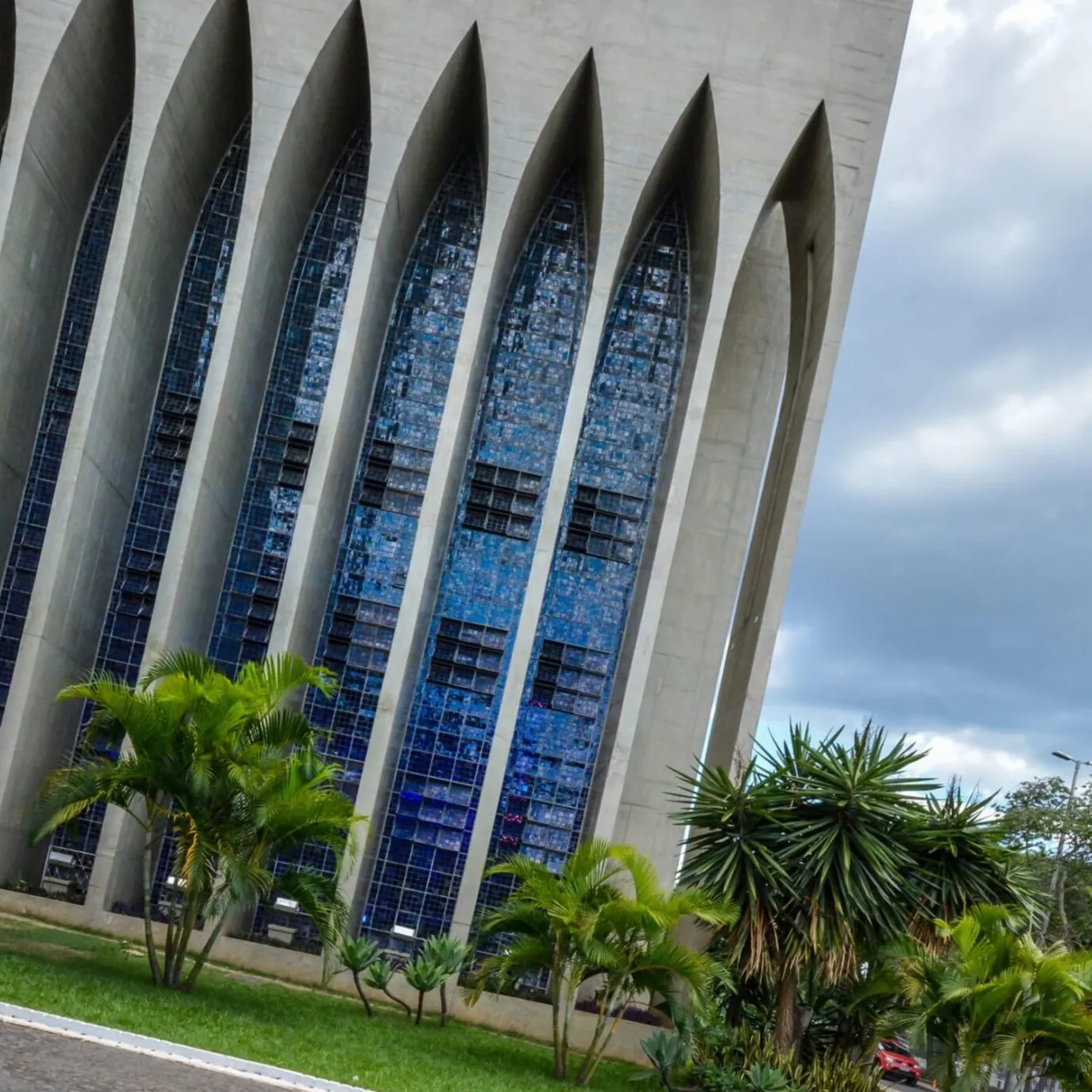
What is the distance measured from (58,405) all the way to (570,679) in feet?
31.2

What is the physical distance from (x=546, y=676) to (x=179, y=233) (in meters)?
9.44

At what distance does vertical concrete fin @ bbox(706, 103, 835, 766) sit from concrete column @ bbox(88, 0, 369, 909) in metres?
7.27

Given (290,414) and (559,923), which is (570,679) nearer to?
(290,414)

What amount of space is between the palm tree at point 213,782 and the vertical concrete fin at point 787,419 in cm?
898

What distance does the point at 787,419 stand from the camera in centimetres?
2353

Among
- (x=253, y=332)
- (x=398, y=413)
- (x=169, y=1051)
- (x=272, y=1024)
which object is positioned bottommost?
(x=272, y=1024)

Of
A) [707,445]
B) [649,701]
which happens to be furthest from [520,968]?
[707,445]

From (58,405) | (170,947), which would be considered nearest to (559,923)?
(170,947)

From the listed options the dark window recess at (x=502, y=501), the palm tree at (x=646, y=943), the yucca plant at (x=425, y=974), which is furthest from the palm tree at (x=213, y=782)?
the dark window recess at (x=502, y=501)

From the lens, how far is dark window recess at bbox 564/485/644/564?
23.4 m

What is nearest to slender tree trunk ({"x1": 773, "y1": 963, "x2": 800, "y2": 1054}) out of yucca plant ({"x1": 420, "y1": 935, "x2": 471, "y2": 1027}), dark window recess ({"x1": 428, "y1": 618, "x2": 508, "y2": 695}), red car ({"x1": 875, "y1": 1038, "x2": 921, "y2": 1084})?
yucca plant ({"x1": 420, "y1": 935, "x2": 471, "y2": 1027})

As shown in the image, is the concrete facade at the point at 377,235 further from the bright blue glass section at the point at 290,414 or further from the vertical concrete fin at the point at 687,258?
the bright blue glass section at the point at 290,414

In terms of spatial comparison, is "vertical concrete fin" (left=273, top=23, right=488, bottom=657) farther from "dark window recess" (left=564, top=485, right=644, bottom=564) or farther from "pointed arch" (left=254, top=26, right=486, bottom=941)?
"dark window recess" (left=564, top=485, right=644, bottom=564)

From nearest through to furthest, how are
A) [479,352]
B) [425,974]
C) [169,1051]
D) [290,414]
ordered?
[169,1051]
[425,974]
[479,352]
[290,414]
